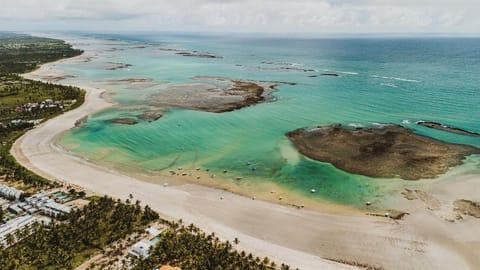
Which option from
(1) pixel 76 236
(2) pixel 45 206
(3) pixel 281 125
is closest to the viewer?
(1) pixel 76 236

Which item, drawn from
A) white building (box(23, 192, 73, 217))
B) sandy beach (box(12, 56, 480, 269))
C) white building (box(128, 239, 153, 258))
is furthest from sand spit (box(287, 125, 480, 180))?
white building (box(23, 192, 73, 217))

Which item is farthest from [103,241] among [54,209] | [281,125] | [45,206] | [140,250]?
[281,125]

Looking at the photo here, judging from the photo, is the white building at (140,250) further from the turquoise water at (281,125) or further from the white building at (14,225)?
the turquoise water at (281,125)

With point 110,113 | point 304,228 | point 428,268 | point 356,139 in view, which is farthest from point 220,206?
point 110,113

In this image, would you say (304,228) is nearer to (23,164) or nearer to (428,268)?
(428,268)

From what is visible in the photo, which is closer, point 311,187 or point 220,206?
point 220,206

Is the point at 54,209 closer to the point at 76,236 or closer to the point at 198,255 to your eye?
the point at 76,236
